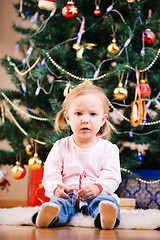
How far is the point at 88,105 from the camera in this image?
4.13 ft

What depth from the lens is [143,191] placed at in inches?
70.6

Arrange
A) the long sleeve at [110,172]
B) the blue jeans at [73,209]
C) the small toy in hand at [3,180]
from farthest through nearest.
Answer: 1. the small toy in hand at [3,180]
2. the long sleeve at [110,172]
3. the blue jeans at [73,209]

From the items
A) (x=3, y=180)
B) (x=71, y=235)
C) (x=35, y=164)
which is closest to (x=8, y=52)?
(x=3, y=180)

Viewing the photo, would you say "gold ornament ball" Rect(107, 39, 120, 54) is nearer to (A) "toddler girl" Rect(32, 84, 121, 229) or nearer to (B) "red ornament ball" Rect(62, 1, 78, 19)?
(B) "red ornament ball" Rect(62, 1, 78, 19)

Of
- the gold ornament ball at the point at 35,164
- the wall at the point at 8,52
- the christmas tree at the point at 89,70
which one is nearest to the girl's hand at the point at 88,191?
the christmas tree at the point at 89,70

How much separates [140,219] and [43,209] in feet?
1.06

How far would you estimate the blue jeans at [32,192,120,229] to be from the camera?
41.8 inches

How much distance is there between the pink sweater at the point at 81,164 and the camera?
125 centimetres

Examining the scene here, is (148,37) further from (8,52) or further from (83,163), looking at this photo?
(8,52)

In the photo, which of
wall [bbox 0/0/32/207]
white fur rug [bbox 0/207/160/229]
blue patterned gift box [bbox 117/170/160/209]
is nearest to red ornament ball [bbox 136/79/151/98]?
blue patterned gift box [bbox 117/170/160/209]

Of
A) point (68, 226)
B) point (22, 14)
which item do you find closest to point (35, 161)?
point (68, 226)

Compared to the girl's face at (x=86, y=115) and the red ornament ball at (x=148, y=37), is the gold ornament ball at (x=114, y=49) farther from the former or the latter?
the girl's face at (x=86, y=115)

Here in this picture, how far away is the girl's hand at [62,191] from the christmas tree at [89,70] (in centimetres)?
48

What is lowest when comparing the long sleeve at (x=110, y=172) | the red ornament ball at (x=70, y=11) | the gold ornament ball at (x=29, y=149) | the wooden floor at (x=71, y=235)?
the wooden floor at (x=71, y=235)
